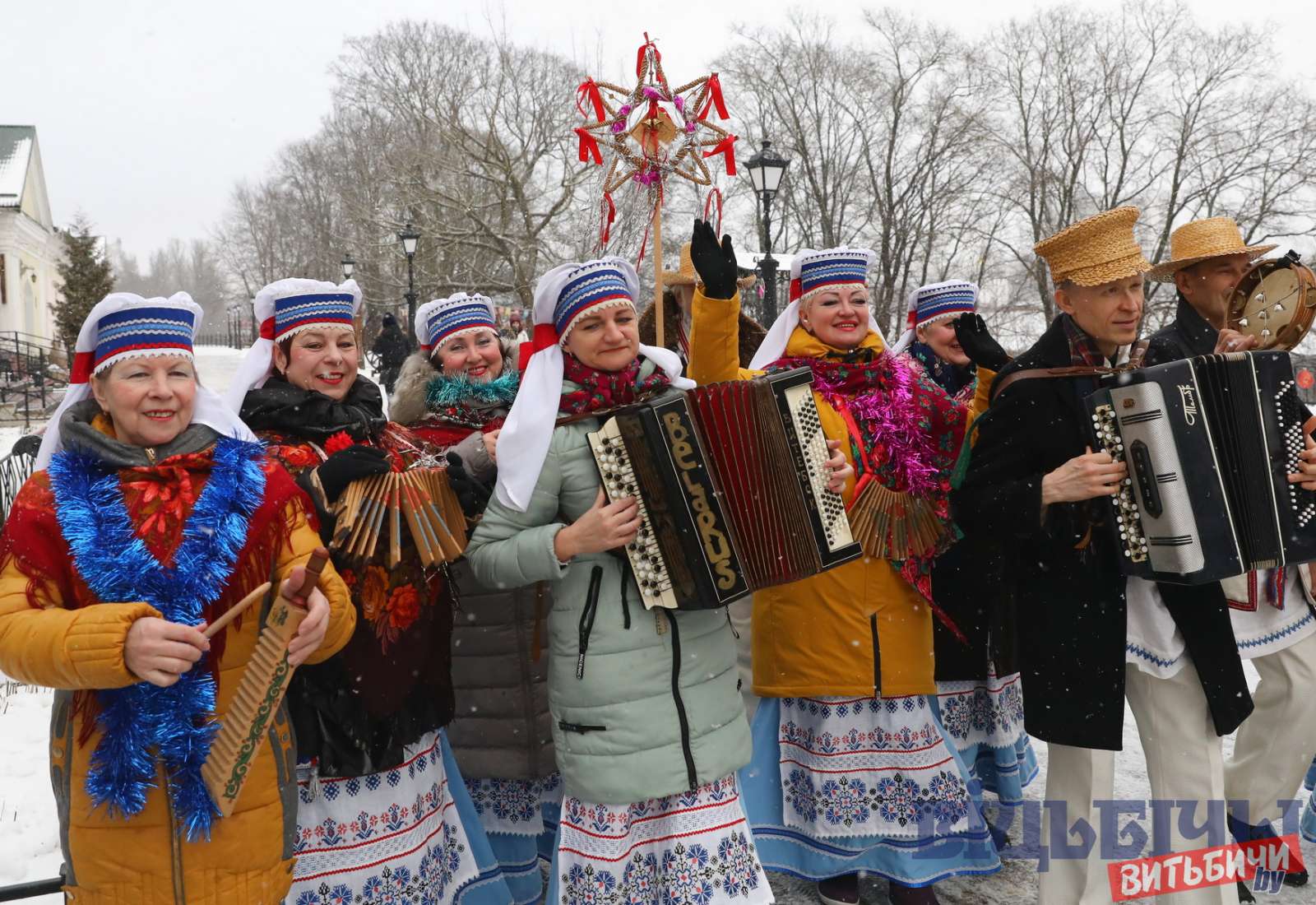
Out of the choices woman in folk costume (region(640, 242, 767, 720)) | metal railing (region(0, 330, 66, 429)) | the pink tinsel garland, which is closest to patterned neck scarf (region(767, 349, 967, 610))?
the pink tinsel garland

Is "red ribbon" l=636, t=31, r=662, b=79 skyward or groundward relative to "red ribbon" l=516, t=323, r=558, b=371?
skyward

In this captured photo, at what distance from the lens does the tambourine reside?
3314mm

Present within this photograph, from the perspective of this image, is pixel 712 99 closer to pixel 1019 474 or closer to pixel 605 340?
pixel 605 340

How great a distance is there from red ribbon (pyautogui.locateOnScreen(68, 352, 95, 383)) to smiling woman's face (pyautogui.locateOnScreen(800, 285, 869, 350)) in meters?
2.52

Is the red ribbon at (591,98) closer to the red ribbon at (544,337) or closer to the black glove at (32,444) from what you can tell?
the red ribbon at (544,337)

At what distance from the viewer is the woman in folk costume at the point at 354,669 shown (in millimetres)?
3117

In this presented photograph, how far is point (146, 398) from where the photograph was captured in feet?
8.26

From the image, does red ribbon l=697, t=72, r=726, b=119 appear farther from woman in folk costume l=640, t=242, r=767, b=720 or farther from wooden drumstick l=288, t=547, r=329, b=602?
wooden drumstick l=288, t=547, r=329, b=602

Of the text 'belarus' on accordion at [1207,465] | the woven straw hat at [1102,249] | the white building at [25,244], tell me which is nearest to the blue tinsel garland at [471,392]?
the woven straw hat at [1102,249]

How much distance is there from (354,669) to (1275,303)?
334 centimetres

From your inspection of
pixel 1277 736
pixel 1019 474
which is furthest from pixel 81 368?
pixel 1277 736

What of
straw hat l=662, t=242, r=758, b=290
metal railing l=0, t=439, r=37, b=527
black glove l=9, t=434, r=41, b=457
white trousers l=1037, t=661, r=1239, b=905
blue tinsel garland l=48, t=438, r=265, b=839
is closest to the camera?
blue tinsel garland l=48, t=438, r=265, b=839

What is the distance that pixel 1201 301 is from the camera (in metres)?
4.18

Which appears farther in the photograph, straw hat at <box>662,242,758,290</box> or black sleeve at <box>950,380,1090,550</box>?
straw hat at <box>662,242,758,290</box>
